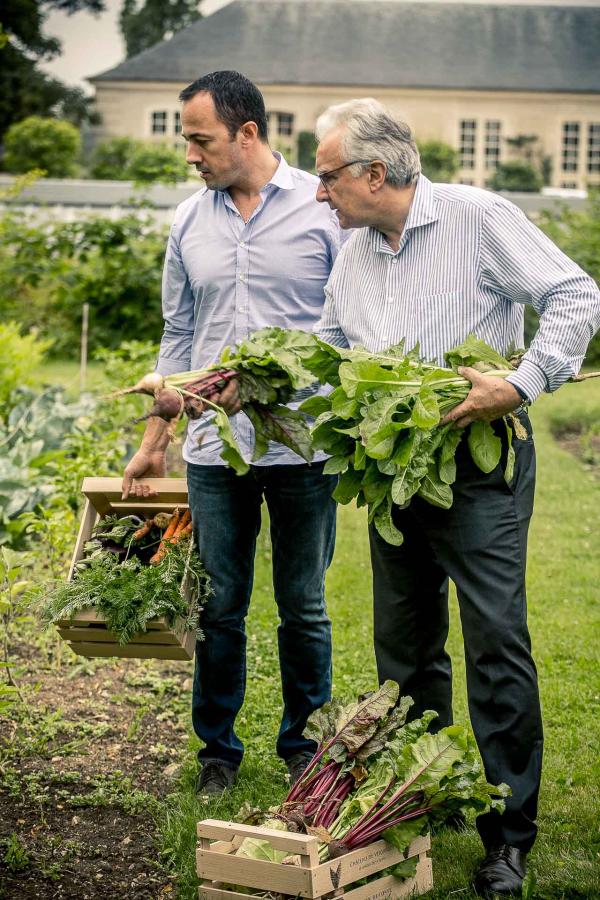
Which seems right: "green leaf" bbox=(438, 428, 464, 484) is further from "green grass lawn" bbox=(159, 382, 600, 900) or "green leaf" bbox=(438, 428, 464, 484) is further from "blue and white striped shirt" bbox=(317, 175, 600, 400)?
"green grass lawn" bbox=(159, 382, 600, 900)

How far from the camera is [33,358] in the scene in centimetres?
862

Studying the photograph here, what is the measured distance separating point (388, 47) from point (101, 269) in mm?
35208

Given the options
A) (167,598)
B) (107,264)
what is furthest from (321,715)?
(107,264)

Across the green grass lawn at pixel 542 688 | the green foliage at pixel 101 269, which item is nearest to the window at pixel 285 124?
the green foliage at pixel 101 269

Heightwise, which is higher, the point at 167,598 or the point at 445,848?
the point at 167,598

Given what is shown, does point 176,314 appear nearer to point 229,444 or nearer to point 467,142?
point 229,444

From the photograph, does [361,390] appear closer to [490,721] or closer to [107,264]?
[490,721]

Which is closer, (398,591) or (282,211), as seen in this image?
(398,591)

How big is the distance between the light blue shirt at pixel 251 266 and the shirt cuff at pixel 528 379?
0.92 metres

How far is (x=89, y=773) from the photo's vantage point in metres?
4.07

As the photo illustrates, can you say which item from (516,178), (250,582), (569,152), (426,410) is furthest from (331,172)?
(569,152)

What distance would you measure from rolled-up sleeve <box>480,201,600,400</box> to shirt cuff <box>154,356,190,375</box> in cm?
121

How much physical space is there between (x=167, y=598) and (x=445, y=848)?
3.83ft

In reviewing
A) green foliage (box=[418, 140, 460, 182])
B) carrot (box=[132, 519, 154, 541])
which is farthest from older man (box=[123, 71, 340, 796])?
green foliage (box=[418, 140, 460, 182])
